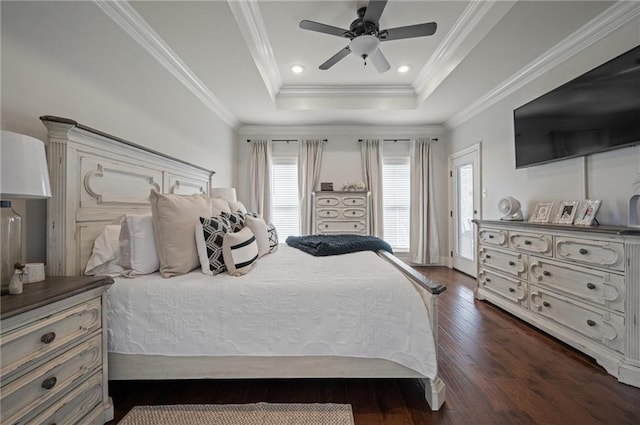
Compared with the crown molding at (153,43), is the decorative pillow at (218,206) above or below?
below

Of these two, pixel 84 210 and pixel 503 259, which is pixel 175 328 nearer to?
pixel 84 210

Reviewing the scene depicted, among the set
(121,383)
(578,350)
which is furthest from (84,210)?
(578,350)

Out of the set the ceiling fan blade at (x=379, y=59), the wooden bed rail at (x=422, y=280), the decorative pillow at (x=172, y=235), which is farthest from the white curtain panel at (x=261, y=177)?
the wooden bed rail at (x=422, y=280)

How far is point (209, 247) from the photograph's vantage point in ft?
5.52

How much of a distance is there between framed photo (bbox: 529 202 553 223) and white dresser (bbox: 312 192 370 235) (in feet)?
7.33

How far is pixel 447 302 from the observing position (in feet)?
10.1

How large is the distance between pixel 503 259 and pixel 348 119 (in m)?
3.08

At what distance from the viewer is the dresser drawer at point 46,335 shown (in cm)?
92

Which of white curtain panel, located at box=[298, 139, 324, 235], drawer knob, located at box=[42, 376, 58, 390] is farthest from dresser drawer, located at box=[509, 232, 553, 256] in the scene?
drawer knob, located at box=[42, 376, 58, 390]

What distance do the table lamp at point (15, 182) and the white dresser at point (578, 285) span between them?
10.4 ft

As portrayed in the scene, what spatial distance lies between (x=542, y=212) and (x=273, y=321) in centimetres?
286

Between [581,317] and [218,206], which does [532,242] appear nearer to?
[581,317]

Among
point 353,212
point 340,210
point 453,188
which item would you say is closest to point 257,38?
point 340,210

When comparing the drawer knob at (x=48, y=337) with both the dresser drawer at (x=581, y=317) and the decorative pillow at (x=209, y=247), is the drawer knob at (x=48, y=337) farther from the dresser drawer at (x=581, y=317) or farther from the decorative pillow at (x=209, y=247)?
the dresser drawer at (x=581, y=317)
